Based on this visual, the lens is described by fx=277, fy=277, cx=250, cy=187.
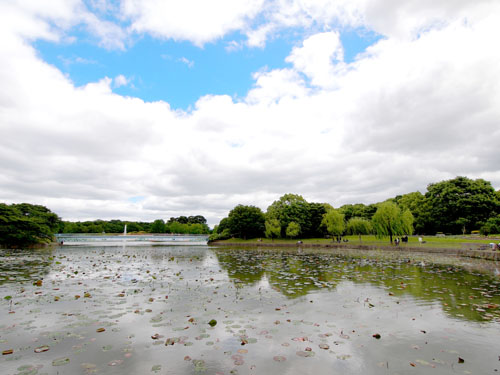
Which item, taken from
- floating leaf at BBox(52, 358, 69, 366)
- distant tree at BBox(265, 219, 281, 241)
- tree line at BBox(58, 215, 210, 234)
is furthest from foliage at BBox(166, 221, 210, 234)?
floating leaf at BBox(52, 358, 69, 366)

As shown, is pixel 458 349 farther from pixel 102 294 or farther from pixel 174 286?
pixel 102 294

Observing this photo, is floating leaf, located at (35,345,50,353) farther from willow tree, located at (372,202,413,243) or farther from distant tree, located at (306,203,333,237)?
distant tree, located at (306,203,333,237)

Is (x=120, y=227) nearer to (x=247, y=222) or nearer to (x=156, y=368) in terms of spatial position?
(x=247, y=222)

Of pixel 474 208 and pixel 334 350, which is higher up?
pixel 474 208

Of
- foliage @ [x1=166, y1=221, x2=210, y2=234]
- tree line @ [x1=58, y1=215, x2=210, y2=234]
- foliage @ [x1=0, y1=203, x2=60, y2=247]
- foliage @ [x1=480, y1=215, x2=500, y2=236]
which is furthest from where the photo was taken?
foliage @ [x1=166, y1=221, x2=210, y2=234]

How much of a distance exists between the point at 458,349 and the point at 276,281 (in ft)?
27.3

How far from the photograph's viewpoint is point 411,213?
5147 cm

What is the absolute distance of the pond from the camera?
15.6ft

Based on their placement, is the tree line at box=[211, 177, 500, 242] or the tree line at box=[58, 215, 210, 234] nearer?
the tree line at box=[211, 177, 500, 242]

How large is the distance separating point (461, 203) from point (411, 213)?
58.9ft

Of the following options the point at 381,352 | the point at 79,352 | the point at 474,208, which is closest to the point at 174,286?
the point at 79,352

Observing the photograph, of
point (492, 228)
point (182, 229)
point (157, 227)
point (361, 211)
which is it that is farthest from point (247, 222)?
point (157, 227)

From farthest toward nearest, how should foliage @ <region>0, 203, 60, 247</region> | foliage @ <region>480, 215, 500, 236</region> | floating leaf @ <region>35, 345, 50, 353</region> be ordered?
1. foliage @ <region>480, 215, 500, 236</region>
2. foliage @ <region>0, 203, 60, 247</region>
3. floating leaf @ <region>35, 345, 50, 353</region>

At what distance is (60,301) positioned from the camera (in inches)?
360
